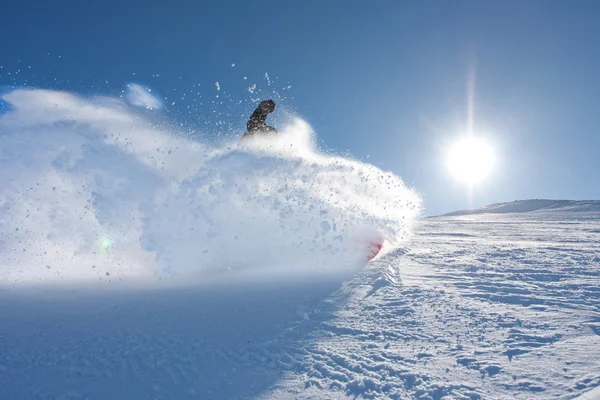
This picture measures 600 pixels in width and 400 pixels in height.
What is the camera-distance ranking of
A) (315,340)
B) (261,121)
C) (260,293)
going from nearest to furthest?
(315,340) → (260,293) → (261,121)

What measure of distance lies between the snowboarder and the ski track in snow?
952cm

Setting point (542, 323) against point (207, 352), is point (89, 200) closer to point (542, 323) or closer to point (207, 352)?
point (207, 352)

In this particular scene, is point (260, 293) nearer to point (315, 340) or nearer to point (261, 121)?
point (315, 340)

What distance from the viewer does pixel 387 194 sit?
10.1m

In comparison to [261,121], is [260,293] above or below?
below

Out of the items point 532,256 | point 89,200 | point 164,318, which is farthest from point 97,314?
point 532,256

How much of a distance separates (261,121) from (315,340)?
12346mm

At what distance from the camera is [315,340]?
298 centimetres

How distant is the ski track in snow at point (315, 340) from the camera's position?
2258 mm

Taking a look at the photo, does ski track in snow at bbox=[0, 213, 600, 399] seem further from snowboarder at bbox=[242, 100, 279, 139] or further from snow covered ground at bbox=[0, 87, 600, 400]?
snowboarder at bbox=[242, 100, 279, 139]

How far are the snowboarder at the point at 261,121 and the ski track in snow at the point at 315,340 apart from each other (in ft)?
31.2

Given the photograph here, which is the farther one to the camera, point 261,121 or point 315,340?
point 261,121

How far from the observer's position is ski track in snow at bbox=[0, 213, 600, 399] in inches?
88.9

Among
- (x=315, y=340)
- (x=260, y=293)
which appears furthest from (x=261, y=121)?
(x=315, y=340)
